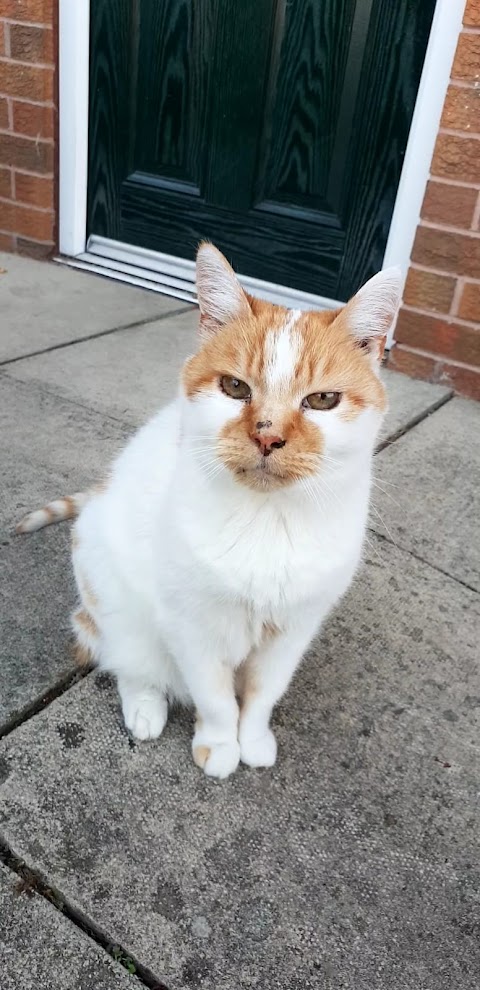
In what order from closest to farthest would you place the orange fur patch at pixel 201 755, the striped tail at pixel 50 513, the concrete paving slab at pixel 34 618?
the orange fur patch at pixel 201 755 → the concrete paving slab at pixel 34 618 → the striped tail at pixel 50 513

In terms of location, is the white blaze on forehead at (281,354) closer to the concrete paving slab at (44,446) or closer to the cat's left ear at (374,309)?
the cat's left ear at (374,309)

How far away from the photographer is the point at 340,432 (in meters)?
1.25

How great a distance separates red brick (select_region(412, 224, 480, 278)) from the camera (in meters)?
3.16

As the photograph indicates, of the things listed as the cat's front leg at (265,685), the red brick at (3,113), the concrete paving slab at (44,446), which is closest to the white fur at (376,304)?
the cat's front leg at (265,685)

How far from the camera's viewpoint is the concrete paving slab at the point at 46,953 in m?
1.20

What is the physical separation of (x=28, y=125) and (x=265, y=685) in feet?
12.4

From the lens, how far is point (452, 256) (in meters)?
3.21

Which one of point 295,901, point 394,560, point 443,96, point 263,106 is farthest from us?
point 263,106

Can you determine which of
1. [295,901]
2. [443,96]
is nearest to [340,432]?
[295,901]

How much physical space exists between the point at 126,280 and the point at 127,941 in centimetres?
363

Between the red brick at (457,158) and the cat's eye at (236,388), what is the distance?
90.5 inches

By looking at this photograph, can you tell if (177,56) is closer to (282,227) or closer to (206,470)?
(282,227)

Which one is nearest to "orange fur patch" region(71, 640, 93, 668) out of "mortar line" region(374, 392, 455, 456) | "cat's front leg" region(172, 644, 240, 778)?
"cat's front leg" region(172, 644, 240, 778)

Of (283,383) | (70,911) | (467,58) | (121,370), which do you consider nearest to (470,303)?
(467,58)
